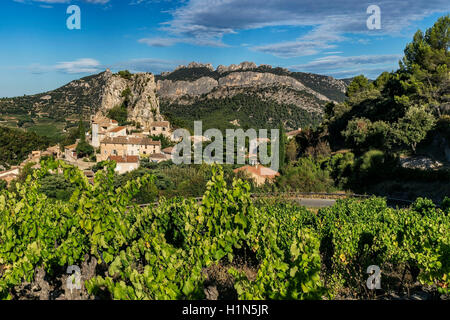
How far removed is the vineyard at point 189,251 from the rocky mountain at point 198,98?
76.1 metres

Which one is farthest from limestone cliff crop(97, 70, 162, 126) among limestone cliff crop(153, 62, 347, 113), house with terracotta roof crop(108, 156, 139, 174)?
house with terracotta roof crop(108, 156, 139, 174)

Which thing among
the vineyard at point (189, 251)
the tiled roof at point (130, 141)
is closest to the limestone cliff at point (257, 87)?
the tiled roof at point (130, 141)

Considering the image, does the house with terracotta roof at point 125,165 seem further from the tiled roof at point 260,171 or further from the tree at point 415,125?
the tree at point 415,125

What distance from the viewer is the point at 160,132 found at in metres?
74.4

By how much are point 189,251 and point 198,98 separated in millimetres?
143507

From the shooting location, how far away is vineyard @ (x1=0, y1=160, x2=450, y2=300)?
4691 mm

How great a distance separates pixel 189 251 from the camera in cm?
701

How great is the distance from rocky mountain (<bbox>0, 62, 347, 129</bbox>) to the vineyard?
7606 centimetres

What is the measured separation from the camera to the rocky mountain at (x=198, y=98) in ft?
299

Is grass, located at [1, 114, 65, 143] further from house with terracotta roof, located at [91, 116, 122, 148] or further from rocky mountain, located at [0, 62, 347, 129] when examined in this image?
house with terracotta roof, located at [91, 116, 122, 148]

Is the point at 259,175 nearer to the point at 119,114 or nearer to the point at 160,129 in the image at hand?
the point at 160,129

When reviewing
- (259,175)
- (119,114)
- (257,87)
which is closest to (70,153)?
(119,114)

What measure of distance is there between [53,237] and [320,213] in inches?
406

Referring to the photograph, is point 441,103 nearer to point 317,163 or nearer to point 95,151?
point 317,163
